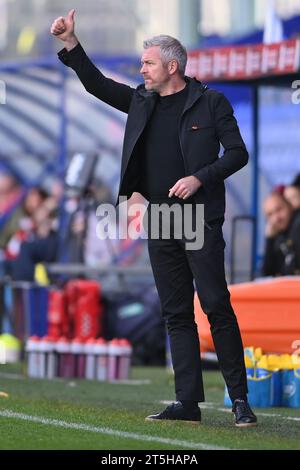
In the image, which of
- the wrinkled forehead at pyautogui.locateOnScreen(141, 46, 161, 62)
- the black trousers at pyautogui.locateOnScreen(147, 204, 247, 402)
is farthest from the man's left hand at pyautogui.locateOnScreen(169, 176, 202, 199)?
the wrinkled forehead at pyautogui.locateOnScreen(141, 46, 161, 62)

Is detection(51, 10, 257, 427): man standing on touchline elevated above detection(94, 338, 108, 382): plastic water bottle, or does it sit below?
above

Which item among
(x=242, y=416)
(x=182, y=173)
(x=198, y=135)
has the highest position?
(x=198, y=135)

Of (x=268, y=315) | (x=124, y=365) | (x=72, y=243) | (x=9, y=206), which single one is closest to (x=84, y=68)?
(x=268, y=315)

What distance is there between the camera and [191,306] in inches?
308

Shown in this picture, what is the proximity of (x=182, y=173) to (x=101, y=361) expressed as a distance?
18.6ft

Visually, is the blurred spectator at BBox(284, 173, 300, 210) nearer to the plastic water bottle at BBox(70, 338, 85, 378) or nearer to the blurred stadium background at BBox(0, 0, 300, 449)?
the blurred stadium background at BBox(0, 0, 300, 449)

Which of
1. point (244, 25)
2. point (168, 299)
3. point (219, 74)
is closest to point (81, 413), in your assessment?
point (168, 299)

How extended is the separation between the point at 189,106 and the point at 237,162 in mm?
387

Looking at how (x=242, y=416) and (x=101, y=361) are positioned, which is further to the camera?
(x=101, y=361)

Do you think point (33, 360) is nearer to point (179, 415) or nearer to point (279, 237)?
point (279, 237)

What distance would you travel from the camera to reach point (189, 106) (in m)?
7.57

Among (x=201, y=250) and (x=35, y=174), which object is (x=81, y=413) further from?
(x=35, y=174)

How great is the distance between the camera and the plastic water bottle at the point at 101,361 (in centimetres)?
1305

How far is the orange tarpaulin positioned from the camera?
10.3 m
